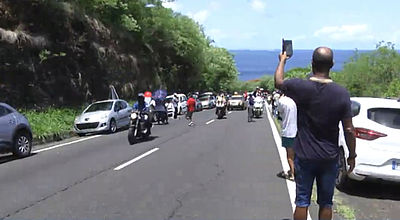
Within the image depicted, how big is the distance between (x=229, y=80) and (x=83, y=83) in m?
61.5

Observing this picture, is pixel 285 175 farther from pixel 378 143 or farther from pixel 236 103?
pixel 236 103

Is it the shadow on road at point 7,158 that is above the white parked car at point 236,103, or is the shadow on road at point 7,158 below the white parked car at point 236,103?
above

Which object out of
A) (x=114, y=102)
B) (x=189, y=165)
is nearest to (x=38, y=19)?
(x=114, y=102)

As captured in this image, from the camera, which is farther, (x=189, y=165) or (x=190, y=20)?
(x=190, y=20)

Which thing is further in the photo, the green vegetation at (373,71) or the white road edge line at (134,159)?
the green vegetation at (373,71)

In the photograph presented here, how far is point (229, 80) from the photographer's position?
92938 millimetres

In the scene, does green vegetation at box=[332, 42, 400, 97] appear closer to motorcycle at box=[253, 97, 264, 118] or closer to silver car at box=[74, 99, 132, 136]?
motorcycle at box=[253, 97, 264, 118]

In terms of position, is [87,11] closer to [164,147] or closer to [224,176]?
[164,147]

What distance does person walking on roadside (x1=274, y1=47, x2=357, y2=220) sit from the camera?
16.0ft

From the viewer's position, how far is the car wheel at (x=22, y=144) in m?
13.7

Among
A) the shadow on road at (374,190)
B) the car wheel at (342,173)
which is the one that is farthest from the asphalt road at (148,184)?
the shadow on road at (374,190)

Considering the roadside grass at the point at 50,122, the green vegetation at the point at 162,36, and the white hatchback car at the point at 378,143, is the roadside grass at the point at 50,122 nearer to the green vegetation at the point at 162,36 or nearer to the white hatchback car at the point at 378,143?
the green vegetation at the point at 162,36

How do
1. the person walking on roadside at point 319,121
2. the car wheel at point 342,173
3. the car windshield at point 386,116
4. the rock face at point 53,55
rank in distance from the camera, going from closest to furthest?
the person walking on roadside at point 319,121 < the car windshield at point 386,116 < the car wheel at point 342,173 < the rock face at point 53,55

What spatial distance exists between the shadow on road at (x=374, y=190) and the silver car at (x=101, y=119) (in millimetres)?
13616
